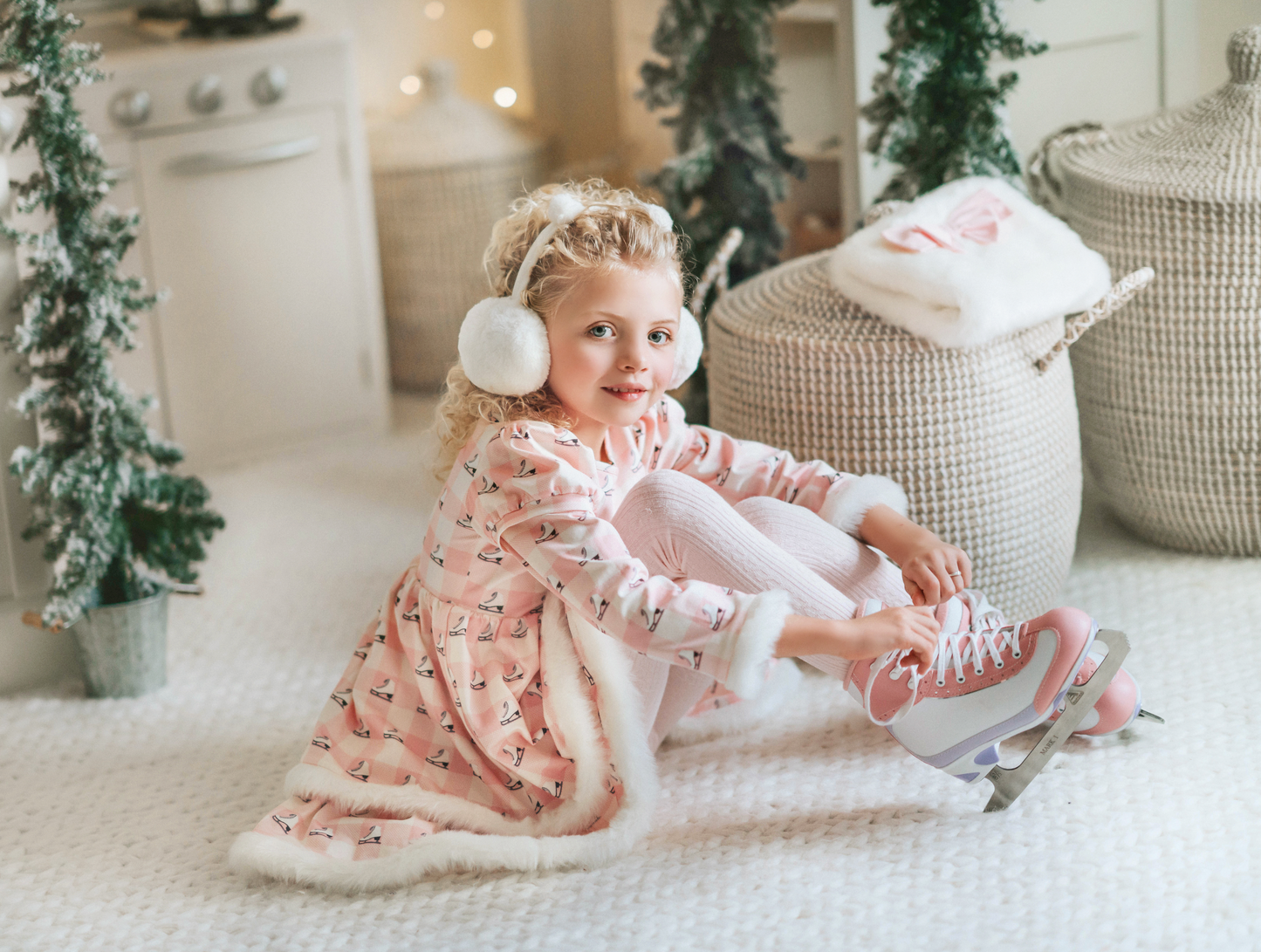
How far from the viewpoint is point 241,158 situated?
8.07 ft

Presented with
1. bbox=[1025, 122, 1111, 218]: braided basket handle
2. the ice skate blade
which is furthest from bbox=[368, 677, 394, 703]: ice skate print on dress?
bbox=[1025, 122, 1111, 218]: braided basket handle

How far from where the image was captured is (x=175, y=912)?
1281 mm

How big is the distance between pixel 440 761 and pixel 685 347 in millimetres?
514

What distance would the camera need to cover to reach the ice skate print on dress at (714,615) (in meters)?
1.15

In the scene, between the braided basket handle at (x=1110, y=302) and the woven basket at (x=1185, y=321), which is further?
the woven basket at (x=1185, y=321)

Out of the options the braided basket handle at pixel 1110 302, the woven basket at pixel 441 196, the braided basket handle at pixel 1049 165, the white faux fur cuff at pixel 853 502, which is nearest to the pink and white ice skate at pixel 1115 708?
the white faux fur cuff at pixel 853 502

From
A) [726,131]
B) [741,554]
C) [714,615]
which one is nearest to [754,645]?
[714,615]

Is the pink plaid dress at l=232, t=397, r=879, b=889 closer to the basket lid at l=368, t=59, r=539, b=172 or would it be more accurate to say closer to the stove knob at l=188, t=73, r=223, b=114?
the stove knob at l=188, t=73, r=223, b=114

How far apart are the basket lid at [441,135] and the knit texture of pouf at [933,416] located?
135cm

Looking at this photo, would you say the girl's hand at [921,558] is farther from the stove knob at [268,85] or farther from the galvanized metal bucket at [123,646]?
the stove knob at [268,85]

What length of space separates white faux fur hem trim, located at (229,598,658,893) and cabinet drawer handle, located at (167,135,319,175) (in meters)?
1.52

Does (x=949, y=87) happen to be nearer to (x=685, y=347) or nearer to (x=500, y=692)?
(x=685, y=347)

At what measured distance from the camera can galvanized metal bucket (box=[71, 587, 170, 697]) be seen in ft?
5.60

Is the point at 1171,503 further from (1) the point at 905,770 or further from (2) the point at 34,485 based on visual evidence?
(2) the point at 34,485
